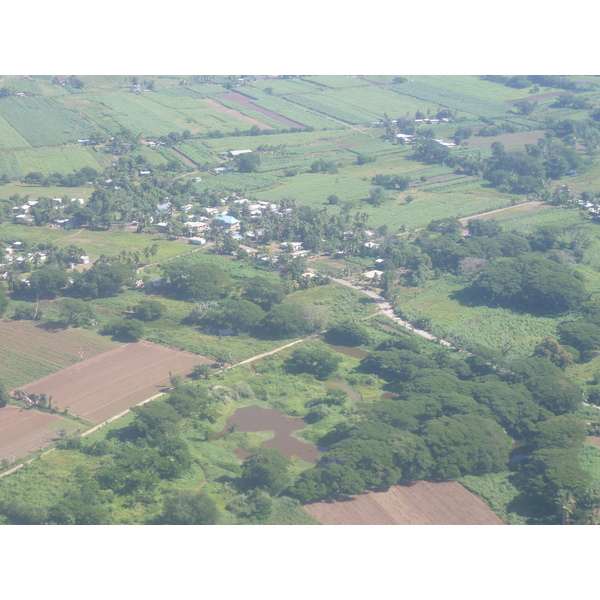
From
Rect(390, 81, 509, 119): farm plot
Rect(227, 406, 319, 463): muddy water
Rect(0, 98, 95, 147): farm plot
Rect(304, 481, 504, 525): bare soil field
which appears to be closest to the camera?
Rect(304, 481, 504, 525): bare soil field

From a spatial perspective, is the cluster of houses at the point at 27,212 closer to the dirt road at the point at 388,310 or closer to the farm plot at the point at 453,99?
the dirt road at the point at 388,310

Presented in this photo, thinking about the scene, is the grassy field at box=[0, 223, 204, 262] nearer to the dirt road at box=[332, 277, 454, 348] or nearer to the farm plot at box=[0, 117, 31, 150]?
the dirt road at box=[332, 277, 454, 348]

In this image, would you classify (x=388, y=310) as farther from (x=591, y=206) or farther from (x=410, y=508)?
(x=591, y=206)

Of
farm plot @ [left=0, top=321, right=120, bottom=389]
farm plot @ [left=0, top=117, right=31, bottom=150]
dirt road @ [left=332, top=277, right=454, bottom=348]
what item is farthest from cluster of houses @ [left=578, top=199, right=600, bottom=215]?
farm plot @ [left=0, top=117, right=31, bottom=150]

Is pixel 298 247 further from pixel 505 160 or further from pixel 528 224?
pixel 505 160

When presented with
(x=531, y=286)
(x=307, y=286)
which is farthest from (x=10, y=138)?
(x=531, y=286)

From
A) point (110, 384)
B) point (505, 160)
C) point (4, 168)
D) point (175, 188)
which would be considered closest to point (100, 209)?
point (175, 188)
